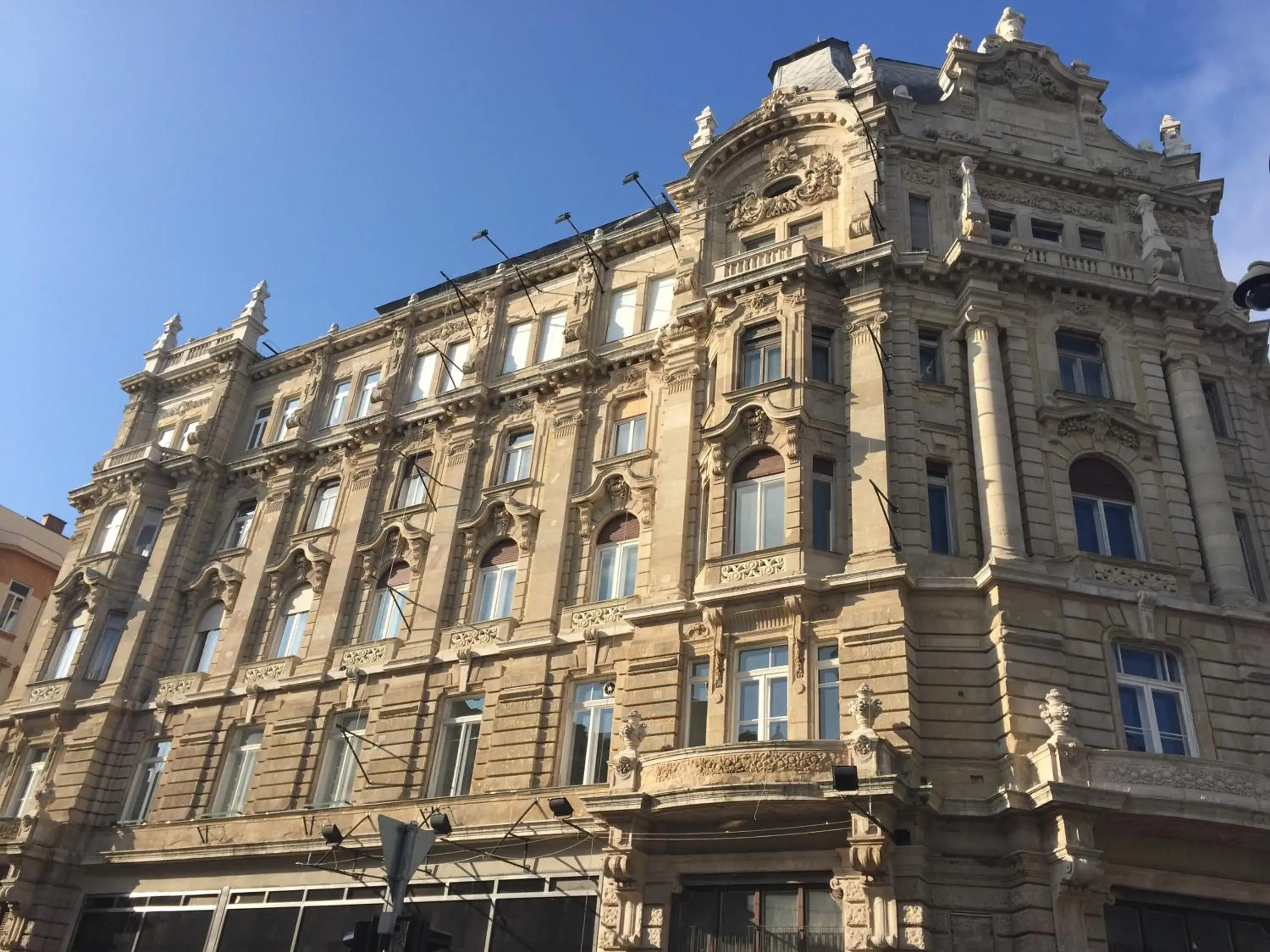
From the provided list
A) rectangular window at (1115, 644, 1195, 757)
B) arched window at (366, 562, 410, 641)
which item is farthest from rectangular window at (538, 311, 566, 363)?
rectangular window at (1115, 644, 1195, 757)

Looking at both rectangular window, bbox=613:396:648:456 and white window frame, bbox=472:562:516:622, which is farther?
rectangular window, bbox=613:396:648:456

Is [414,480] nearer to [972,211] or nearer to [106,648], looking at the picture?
[106,648]

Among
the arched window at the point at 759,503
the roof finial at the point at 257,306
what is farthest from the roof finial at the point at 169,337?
the arched window at the point at 759,503

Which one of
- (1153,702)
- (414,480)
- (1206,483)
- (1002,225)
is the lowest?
(1153,702)

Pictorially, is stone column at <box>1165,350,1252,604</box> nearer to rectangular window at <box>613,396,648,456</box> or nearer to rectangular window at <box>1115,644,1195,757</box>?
rectangular window at <box>1115,644,1195,757</box>

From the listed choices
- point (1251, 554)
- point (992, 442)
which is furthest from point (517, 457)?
point (1251, 554)

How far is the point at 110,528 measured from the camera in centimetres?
4034

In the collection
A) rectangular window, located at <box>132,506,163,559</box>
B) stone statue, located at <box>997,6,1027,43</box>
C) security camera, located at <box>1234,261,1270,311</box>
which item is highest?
stone statue, located at <box>997,6,1027,43</box>

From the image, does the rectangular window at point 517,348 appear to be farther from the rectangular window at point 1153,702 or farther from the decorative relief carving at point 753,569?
the rectangular window at point 1153,702

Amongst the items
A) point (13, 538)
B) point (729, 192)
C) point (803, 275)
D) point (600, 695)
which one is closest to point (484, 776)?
point (600, 695)

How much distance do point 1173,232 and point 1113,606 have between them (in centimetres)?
1419

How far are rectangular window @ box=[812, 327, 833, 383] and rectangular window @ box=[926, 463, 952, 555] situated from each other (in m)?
3.68

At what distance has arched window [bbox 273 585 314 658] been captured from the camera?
34.0 metres

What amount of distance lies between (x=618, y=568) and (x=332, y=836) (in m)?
10.3
